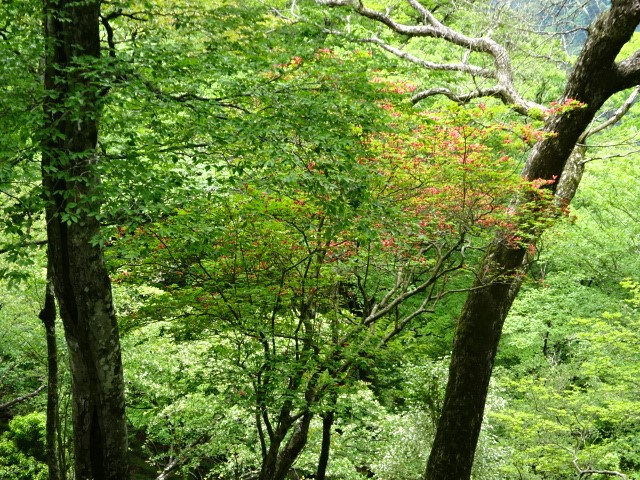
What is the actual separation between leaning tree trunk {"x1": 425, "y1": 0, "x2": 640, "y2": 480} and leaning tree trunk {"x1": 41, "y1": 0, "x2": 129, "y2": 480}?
11.7 feet

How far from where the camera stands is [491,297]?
6723 millimetres

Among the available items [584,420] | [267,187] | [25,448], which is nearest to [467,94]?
[267,187]

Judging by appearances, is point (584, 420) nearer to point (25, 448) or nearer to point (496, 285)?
point (496, 285)

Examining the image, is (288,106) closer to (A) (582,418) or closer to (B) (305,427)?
(B) (305,427)

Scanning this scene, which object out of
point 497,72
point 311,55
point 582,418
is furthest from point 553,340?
point 311,55

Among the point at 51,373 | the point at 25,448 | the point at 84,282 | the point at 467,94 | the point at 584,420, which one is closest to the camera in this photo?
the point at 84,282

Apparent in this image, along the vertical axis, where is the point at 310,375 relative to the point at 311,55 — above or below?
below

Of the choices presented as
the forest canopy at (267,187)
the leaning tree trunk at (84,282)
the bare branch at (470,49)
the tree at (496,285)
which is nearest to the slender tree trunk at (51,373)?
the forest canopy at (267,187)

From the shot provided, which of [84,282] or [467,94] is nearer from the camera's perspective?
[84,282]

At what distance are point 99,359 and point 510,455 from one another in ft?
30.5

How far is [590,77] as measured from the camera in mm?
6230

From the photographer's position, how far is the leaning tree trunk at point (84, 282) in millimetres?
4711

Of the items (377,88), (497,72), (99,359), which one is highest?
(497,72)

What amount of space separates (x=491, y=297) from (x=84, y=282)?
14.5ft
